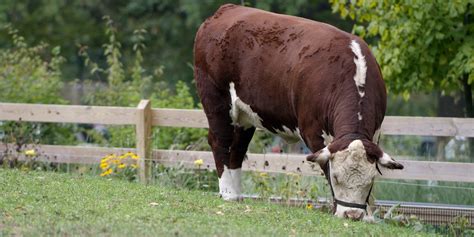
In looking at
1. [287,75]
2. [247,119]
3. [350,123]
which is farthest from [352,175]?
[247,119]

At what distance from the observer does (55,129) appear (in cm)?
1670

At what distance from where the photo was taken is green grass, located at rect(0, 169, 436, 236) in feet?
25.5

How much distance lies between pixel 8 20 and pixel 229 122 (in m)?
15.1

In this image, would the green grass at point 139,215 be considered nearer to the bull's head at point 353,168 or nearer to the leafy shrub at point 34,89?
the bull's head at point 353,168

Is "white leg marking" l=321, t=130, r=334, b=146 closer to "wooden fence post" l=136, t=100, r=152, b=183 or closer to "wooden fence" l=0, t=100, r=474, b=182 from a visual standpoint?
"wooden fence" l=0, t=100, r=474, b=182

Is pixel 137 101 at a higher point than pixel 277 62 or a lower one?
lower

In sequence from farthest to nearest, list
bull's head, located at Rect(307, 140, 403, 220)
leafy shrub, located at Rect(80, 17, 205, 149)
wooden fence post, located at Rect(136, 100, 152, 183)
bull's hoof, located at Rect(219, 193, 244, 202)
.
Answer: leafy shrub, located at Rect(80, 17, 205, 149)
wooden fence post, located at Rect(136, 100, 152, 183)
bull's hoof, located at Rect(219, 193, 244, 202)
bull's head, located at Rect(307, 140, 403, 220)

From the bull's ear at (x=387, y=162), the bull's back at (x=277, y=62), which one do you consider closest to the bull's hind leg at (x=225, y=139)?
the bull's back at (x=277, y=62)

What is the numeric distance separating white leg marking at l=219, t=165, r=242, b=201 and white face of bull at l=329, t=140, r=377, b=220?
230 centimetres

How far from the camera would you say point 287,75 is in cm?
1006

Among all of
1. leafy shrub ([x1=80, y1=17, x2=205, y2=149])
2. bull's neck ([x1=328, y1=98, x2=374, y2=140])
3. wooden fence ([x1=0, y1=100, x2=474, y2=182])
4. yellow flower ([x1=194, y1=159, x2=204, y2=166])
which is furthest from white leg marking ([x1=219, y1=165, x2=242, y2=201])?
leafy shrub ([x1=80, y1=17, x2=205, y2=149])

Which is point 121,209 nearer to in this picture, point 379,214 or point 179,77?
point 379,214

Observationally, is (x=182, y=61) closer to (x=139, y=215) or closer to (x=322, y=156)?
(x=322, y=156)

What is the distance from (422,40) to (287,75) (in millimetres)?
3647
